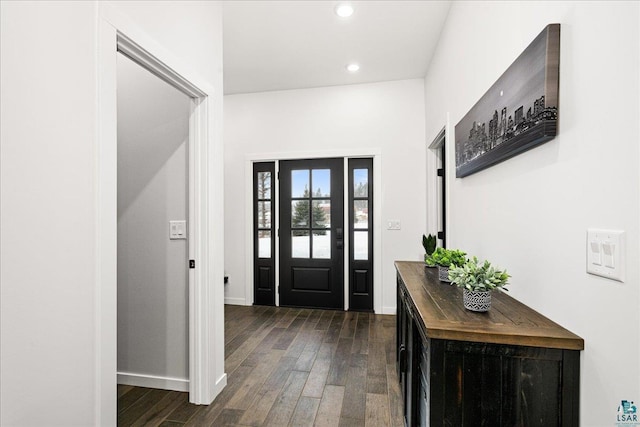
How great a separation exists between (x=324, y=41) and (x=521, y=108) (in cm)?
227

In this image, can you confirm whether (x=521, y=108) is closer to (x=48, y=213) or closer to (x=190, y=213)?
(x=48, y=213)

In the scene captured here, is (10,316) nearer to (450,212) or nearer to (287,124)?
(450,212)

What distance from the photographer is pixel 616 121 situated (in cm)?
79

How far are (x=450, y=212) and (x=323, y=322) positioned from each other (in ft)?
6.20

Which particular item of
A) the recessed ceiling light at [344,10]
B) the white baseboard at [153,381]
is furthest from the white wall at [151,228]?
the recessed ceiling light at [344,10]

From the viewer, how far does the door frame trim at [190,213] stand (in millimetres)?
1208

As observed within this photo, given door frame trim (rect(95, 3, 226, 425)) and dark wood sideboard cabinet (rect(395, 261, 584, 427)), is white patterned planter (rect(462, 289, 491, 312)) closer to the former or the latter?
dark wood sideboard cabinet (rect(395, 261, 584, 427))

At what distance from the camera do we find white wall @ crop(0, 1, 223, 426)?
920 mm

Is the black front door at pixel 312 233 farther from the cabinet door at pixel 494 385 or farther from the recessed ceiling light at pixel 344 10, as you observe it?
the cabinet door at pixel 494 385

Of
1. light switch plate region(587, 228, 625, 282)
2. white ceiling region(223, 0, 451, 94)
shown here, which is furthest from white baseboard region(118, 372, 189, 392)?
white ceiling region(223, 0, 451, 94)

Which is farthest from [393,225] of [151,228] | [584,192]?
[584,192]

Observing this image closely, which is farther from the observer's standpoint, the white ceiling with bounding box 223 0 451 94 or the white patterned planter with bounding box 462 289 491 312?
the white ceiling with bounding box 223 0 451 94

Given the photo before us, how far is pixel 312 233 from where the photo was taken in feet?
13.4

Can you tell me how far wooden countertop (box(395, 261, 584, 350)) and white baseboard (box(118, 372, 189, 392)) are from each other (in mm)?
1755
